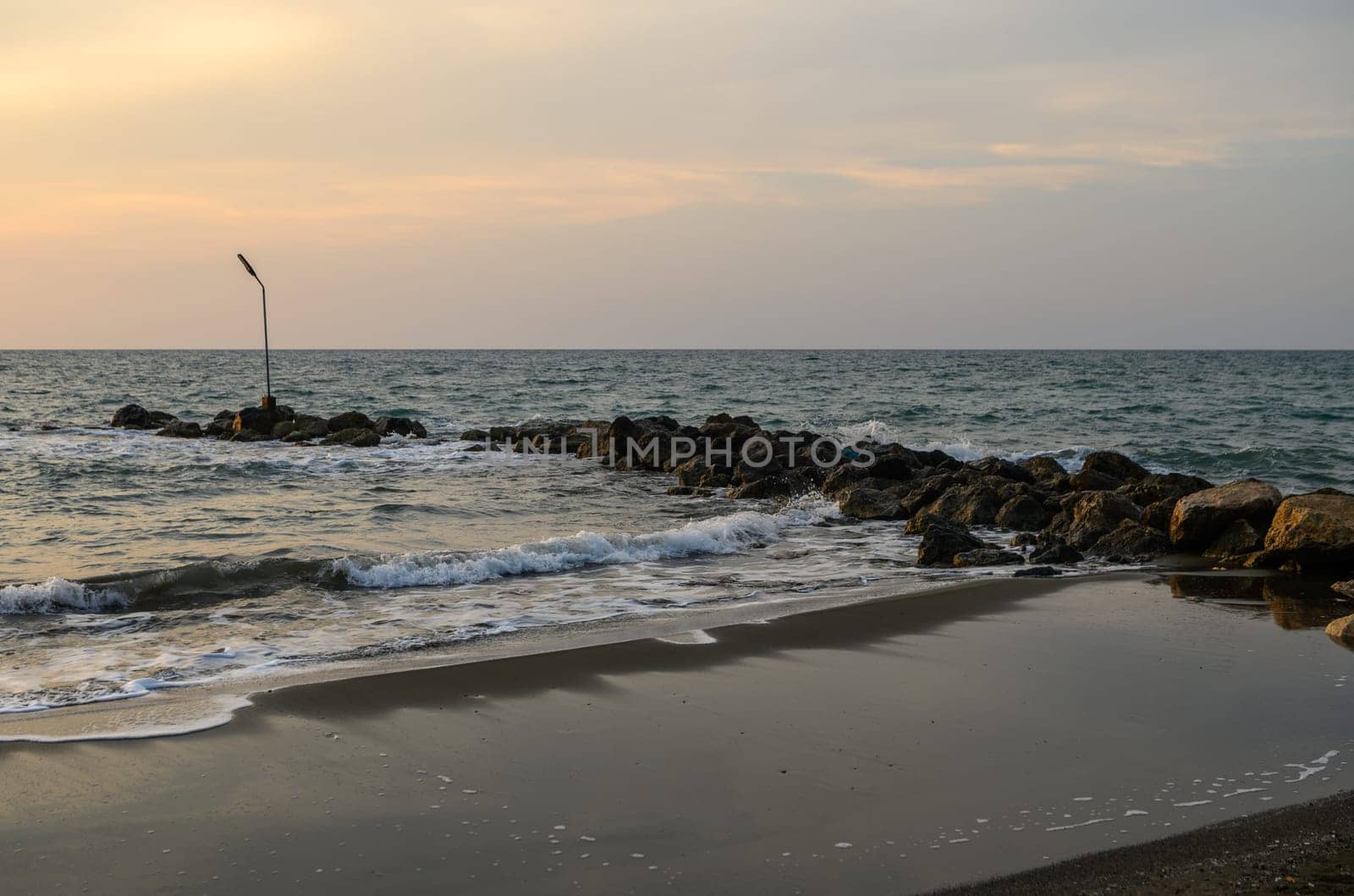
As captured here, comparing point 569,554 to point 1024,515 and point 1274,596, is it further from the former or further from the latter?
point 1274,596

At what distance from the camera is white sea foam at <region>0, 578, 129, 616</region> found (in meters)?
8.73

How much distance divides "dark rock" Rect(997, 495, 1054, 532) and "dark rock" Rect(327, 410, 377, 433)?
59.5 feet

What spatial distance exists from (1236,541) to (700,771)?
8.83m

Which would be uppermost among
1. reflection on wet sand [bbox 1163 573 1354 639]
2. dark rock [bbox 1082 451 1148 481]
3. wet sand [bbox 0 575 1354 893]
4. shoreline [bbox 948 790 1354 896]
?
dark rock [bbox 1082 451 1148 481]

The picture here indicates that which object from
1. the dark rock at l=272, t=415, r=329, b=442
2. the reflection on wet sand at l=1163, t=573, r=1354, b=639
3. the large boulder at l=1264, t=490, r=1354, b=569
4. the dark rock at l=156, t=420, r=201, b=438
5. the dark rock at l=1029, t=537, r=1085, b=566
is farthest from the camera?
the dark rock at l=156, t=420, r=201, b=438

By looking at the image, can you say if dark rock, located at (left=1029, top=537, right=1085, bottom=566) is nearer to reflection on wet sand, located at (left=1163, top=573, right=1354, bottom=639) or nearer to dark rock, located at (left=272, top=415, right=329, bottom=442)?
reflection on wet sand, located at (left=1163, top=573, right=1354, bottom=639)

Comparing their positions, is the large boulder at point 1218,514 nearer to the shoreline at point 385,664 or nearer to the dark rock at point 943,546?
the shoreline at point 385,664

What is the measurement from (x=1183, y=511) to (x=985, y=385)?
42.2m

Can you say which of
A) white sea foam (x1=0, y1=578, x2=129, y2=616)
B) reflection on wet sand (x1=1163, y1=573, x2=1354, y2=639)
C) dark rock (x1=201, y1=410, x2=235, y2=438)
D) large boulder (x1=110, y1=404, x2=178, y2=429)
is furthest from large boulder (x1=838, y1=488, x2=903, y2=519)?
large boulder (x1=110, y1=404, x2=178, y2=429)

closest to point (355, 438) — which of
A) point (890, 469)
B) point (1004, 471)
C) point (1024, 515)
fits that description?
point (890, 469)

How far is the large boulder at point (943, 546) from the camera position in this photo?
11.4 m

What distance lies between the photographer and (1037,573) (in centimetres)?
1052

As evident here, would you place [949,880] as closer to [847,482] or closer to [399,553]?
[399,553]

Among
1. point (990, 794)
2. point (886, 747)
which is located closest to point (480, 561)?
point (886, 747)
